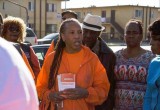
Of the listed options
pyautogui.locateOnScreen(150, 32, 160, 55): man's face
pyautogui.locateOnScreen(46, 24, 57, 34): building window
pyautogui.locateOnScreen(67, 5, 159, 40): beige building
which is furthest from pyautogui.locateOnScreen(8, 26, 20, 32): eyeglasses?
pyautogui.locateOnScreen(67, 5, 159, 40): beige building

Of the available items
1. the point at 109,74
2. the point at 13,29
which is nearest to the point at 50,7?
the point at 13,29

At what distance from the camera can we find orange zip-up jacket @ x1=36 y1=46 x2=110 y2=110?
3.22 meters

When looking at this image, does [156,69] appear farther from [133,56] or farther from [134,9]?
[134,9]

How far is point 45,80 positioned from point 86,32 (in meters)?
0.87

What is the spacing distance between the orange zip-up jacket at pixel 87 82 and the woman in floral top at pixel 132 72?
30 centimetres

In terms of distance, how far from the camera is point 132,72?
353 cm

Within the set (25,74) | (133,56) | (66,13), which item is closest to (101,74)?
(133,56)

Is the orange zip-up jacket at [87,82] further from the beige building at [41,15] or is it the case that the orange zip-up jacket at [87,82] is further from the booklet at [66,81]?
the beige building at [41,15]

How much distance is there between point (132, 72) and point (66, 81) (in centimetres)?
80

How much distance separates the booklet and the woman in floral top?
28.2 inches

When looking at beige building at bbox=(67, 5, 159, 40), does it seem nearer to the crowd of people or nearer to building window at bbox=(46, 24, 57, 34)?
building window at bbox=(46, 24, 57, 34)

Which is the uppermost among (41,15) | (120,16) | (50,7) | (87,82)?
(50,7)

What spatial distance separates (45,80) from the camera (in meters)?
3.39

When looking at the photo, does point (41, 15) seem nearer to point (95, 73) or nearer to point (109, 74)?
point (109, 74)
